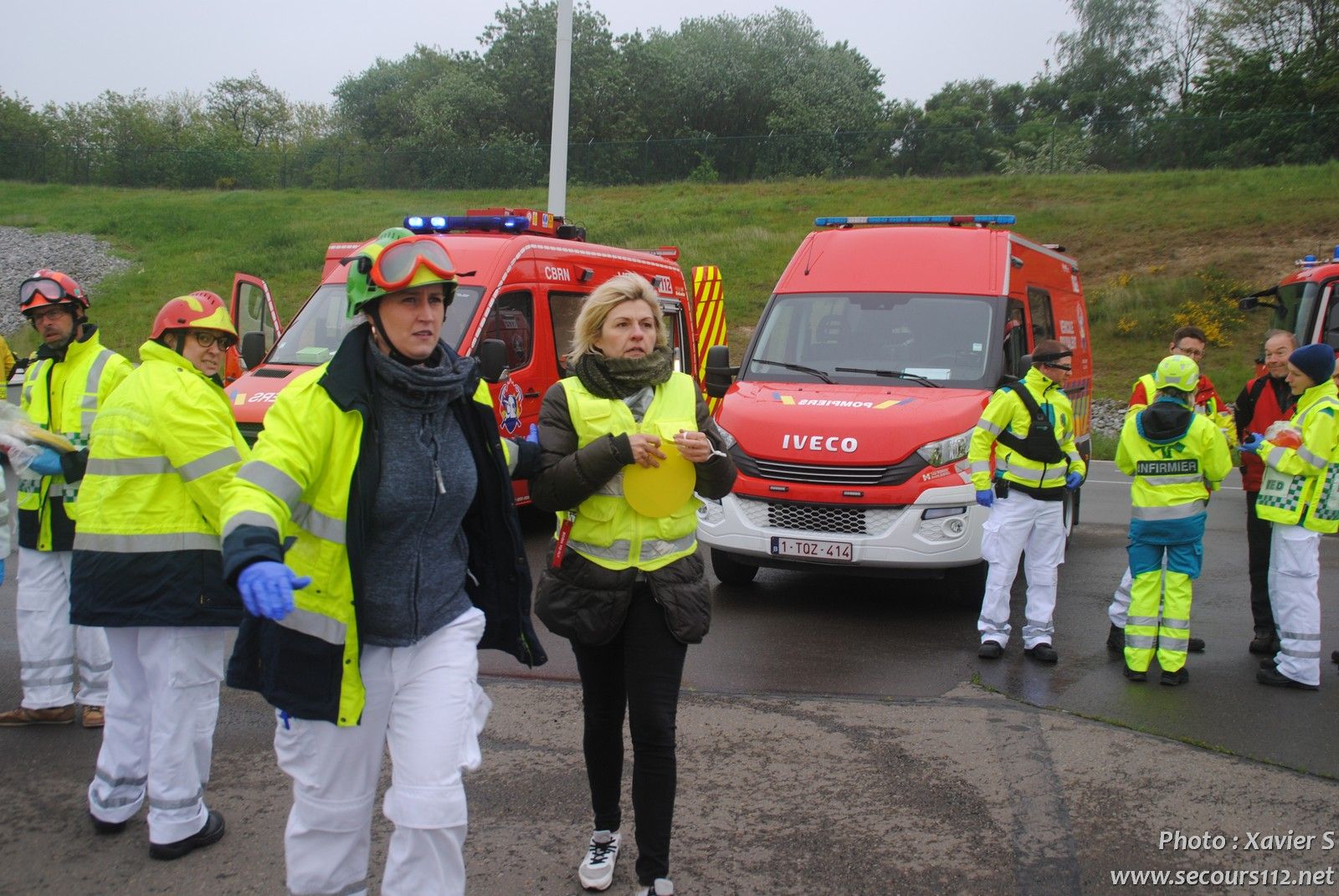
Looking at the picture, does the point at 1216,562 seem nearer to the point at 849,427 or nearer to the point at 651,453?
the point at 849,427

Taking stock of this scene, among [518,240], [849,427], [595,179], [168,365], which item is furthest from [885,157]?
[168,365]

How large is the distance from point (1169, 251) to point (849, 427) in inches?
936

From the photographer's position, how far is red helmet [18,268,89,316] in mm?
4844

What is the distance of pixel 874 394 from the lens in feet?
25.6

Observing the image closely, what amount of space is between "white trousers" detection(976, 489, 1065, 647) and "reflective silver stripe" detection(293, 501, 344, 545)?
15.2 feet

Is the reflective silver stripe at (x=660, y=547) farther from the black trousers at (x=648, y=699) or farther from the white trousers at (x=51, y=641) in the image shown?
the white trousers at (x=51, y=641)

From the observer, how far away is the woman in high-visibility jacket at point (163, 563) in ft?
12.6

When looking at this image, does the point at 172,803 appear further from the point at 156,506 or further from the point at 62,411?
the point at 62,411

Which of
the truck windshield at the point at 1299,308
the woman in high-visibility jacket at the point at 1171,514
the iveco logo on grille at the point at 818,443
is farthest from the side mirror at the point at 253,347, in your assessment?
the truck windshield at the point at 1299,308

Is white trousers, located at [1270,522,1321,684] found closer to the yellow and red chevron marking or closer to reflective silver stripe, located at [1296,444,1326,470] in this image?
Result: reflective silver stripe, located at [1296,444,1326,470]

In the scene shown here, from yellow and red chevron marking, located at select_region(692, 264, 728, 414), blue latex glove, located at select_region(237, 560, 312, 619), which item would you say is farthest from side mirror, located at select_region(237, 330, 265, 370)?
yellow and red chevron marking, located at select_region(692, 264, 728, 414)

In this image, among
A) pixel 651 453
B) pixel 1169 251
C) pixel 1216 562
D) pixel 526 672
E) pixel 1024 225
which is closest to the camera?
pixel 651 453

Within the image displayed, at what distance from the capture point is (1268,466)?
20.1 feet

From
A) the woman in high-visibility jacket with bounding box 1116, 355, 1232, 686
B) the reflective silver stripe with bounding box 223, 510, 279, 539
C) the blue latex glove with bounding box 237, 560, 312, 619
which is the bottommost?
the woman in high-visibility jacket with bounding box 1116, 355, 1232, 686
